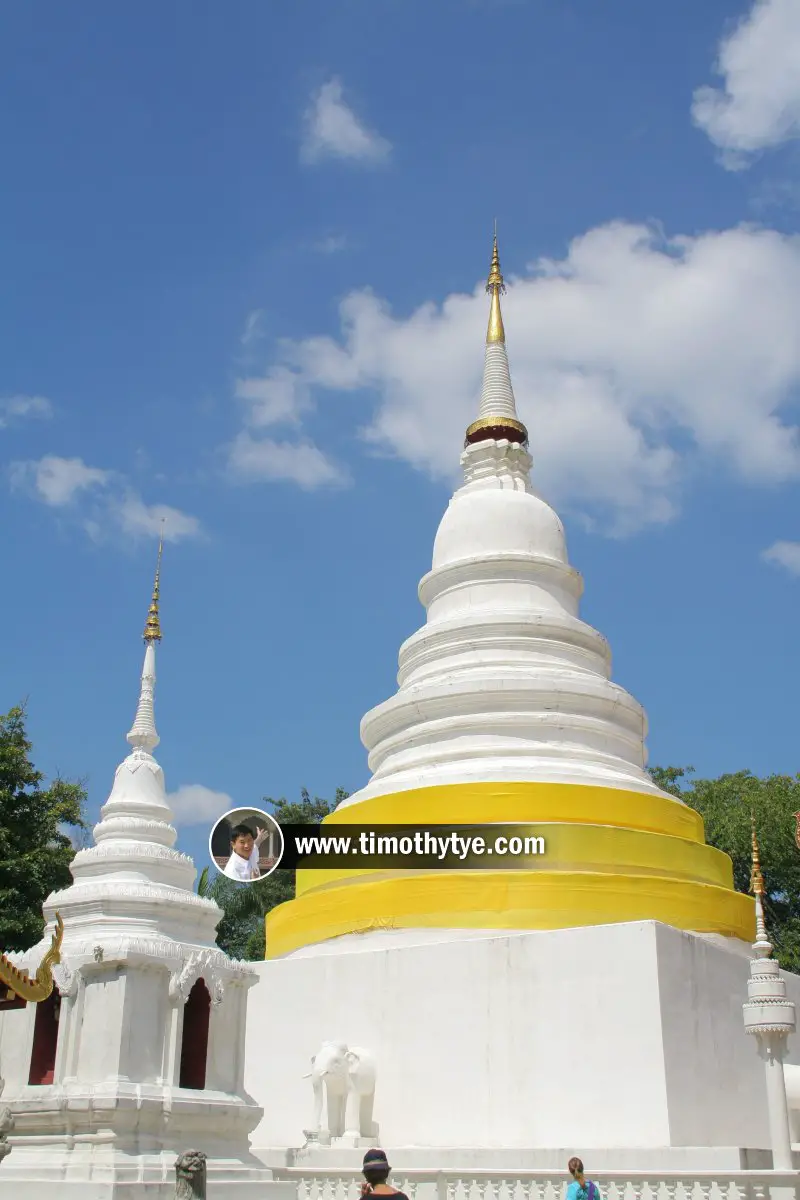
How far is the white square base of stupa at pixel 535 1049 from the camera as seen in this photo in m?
13.4

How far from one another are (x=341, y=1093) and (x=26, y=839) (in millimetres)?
13320

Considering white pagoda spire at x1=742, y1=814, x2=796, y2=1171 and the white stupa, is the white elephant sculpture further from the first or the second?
white pagoda spire at x1=742, y1=814, x2=796, y2=1171

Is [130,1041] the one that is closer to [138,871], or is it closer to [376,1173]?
[138,871]

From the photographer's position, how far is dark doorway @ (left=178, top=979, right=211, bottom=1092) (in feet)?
42.0

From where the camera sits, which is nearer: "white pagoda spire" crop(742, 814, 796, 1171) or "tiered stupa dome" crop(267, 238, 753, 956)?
"white pagoda spire" crop(742, 814, 796, 1171)

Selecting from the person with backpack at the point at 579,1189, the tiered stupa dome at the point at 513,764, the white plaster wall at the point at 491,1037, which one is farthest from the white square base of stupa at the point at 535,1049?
the person with backpack at the point at 579,1189

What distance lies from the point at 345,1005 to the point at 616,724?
240 inches

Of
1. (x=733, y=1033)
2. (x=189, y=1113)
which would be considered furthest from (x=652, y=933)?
(x=189, y=1113)

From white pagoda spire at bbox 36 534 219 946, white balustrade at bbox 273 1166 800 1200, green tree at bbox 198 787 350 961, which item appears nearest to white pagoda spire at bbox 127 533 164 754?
white pagoda spire at bbox 36 534 219 946

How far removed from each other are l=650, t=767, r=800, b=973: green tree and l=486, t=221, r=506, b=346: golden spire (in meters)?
15.1

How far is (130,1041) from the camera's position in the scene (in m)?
12.1

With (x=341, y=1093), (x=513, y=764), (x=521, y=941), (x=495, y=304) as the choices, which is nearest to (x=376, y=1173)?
(x=521, y=941)

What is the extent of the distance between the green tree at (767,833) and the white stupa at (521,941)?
15.8 metres

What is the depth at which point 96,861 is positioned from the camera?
535 inches
